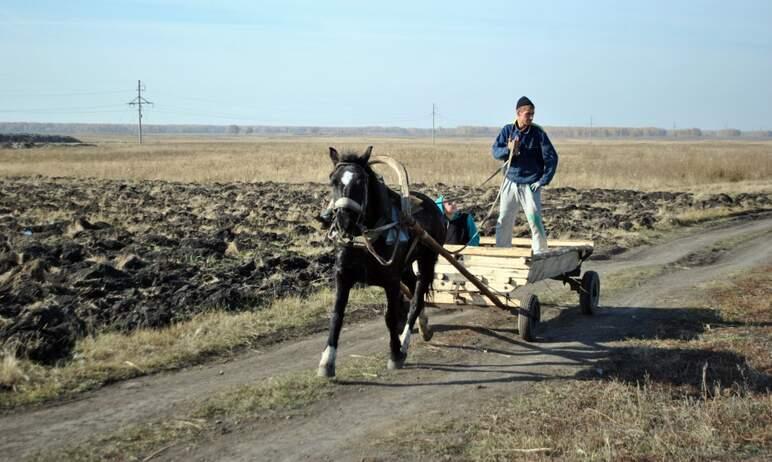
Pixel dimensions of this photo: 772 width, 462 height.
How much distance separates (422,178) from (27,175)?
862 inches

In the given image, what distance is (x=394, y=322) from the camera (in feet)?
24.7

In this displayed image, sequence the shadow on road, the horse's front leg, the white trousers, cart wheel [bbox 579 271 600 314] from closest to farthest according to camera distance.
A: the horse's front leg
the shadow on road
the white trousers
cart wheel [bbox 579 271 600 314]

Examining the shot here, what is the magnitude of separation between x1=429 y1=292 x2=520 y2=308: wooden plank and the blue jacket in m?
1.53

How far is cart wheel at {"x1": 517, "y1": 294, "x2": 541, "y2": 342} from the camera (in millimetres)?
8766

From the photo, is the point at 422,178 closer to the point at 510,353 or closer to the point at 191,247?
the point at 191,247

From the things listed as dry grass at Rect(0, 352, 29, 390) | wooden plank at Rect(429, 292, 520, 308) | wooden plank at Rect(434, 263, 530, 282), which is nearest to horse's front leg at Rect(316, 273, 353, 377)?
wooden plank at Rect(434, 263, 530, 282)

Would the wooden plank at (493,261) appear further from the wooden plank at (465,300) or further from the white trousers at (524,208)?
the white trousers at (524,208)

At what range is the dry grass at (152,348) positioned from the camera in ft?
22.9

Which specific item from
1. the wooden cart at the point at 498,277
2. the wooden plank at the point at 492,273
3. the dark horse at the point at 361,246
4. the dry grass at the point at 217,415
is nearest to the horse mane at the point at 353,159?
the dark horse at the point at 361,246

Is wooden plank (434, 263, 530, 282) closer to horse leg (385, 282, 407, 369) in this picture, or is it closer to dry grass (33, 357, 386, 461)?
horse leg (385, 282, 407, 369)

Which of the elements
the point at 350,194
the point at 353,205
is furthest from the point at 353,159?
the point at 353,205

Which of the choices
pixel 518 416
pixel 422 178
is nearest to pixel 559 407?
pixel 518 416

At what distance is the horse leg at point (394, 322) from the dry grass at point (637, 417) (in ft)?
4.49

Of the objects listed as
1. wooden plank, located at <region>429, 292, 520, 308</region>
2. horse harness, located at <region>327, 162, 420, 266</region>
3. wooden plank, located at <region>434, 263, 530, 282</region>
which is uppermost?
horse harness, located at <region>327, 162, 420, 266</region>
